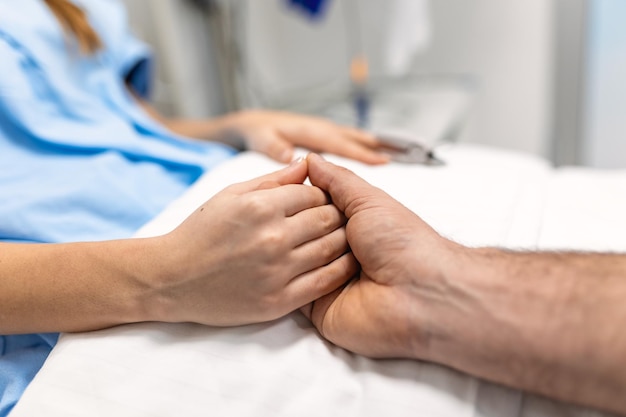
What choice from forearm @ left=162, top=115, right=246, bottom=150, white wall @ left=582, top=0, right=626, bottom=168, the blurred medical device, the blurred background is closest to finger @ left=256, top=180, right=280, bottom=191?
forearm @ left=162, top=115, right=246, bottom=150

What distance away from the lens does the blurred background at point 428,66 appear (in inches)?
60.4

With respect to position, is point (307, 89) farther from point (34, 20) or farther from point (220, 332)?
point (220, 332)

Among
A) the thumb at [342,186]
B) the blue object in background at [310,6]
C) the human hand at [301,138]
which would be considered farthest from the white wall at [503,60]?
the thumb at [342,186]

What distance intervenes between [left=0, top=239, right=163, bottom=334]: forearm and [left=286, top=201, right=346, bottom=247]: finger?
0.14 m

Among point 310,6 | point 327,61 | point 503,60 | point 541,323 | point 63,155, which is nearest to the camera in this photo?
point 541,323

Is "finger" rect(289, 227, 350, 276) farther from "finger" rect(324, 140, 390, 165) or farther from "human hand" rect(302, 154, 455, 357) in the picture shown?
"finger" rect(324, 140, 390, 165)

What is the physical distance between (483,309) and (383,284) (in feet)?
0.29

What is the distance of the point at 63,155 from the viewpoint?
688mm

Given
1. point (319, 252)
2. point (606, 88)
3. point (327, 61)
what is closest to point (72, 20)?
point (319, 252)

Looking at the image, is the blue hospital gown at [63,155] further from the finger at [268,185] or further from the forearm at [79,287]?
the finger at [268,185]

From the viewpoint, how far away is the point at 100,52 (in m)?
0.87

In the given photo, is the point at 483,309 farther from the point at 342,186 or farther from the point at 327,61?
the point at 327,61

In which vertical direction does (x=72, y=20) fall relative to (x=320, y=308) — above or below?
above

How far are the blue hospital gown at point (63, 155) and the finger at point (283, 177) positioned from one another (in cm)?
24
